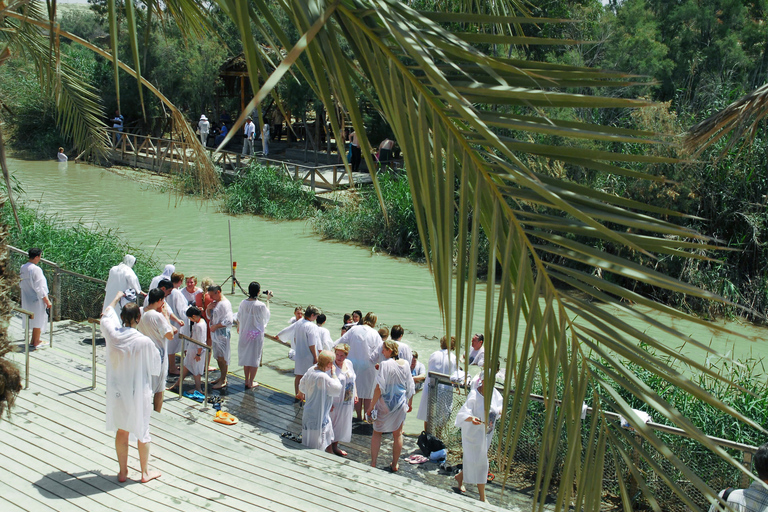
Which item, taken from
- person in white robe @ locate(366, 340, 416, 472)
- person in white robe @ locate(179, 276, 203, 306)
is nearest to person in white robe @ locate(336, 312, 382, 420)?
person in white robe @ locate(366, 340, 416, 472)

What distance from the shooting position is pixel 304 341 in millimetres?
9023

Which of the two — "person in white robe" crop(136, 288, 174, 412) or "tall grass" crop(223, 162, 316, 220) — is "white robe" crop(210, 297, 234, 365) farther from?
"tall grass" crop(223, 162, 316, 220)

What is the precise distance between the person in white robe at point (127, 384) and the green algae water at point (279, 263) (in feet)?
16.4

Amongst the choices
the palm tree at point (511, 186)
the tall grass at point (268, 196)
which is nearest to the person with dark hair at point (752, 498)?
the palm tree at point (511, 186)

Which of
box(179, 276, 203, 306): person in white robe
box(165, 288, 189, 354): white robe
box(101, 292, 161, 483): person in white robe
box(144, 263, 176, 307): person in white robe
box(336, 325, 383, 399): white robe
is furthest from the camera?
box(179, 276, 203, 306): person in white robe

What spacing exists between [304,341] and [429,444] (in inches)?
80.1

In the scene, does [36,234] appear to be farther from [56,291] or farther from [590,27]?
[590,27]

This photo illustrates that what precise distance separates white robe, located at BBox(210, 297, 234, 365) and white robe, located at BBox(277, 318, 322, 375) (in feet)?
3.05

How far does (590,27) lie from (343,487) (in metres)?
19.6

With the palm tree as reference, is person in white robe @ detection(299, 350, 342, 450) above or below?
below

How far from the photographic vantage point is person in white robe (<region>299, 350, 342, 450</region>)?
7207 mm

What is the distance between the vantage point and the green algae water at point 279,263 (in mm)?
14531

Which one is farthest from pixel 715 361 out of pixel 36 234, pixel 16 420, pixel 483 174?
pixel 36 234

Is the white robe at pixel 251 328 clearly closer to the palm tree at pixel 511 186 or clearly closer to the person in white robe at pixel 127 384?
the person in white robe at pixel 127 384
